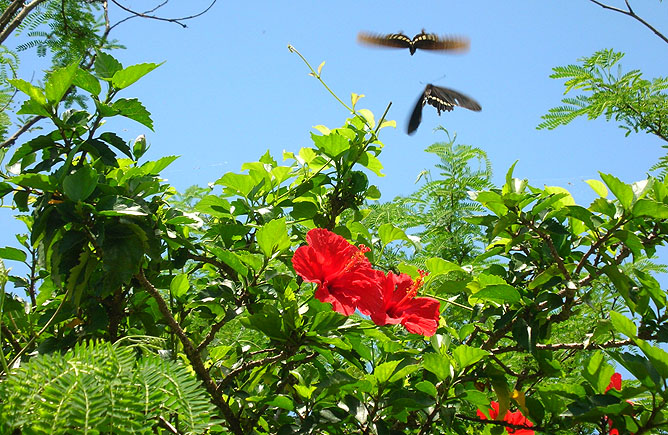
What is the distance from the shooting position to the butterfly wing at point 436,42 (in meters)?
2.38

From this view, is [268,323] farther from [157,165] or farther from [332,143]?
[332,143]

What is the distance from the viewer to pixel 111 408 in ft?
2.82

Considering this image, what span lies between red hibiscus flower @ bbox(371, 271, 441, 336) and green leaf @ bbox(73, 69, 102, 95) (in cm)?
91

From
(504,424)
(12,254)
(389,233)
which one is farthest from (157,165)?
(504,424)

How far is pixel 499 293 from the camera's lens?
173cm

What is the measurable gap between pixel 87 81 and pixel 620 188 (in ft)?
4.62

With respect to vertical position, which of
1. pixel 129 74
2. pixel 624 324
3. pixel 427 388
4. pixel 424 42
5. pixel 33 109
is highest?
pixel 424 42

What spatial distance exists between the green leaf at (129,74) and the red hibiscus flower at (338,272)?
62 centimetres

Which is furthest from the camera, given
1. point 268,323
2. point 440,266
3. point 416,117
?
point 416,117

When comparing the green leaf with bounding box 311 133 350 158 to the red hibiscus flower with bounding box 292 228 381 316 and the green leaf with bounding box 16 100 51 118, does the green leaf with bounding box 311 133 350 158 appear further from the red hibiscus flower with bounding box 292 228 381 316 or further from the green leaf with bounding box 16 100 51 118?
the green leaf with bounding box 16 100 51 118

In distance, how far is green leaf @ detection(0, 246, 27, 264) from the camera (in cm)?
191

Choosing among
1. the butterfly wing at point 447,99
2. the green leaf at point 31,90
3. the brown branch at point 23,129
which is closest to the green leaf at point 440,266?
the butterfly wing at point 447,99

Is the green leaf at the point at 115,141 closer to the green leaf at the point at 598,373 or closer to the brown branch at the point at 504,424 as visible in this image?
the brown branch at the point at 504,424

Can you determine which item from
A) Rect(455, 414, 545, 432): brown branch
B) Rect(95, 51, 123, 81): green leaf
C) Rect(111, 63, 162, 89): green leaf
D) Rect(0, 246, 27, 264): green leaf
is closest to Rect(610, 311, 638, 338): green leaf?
Rect(455, 414, 545, 432): brown branch
